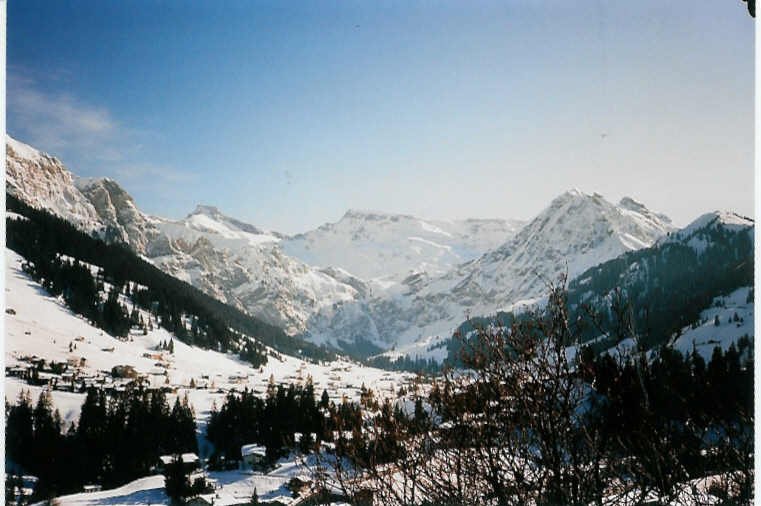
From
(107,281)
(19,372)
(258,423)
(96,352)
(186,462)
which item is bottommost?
(258,423)

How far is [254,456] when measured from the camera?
33.2 m

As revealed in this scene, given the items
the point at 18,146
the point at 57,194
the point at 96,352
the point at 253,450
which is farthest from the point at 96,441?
the point at 57,194

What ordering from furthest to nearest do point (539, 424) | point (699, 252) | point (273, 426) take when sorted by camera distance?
point (699, 252), point (273, 426), point (539, 424)

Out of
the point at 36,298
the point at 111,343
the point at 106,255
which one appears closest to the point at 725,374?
the point at 111,343

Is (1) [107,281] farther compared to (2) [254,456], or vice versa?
(1) [107,281]

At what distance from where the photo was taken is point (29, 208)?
311ft

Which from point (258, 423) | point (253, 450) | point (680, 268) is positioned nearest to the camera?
point (253, 450)

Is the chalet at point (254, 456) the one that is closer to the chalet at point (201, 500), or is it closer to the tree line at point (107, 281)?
the chalet at point (201, 500)

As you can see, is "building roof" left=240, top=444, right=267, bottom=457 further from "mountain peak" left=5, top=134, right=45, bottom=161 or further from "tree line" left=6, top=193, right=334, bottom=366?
"tree line" left=6, top=193, right=334, bottom=366

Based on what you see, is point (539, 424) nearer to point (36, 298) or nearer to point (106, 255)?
point (36, 298)

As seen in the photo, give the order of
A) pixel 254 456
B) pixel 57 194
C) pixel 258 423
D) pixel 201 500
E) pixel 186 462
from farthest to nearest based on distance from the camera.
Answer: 1. pixel 57 194
2. pixel 258 423
3. pixel 254 456
4. pixel 186 462
5. pixel 201 500

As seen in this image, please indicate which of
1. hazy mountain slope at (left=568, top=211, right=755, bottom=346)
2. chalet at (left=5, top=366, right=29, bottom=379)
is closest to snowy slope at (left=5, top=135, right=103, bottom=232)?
chalet at (left=5, top=366, right=29, bottom=379)

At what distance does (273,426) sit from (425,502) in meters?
35.2

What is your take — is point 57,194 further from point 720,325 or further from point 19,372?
point 720,325
